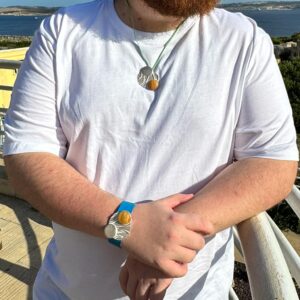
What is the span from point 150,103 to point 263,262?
0.45m

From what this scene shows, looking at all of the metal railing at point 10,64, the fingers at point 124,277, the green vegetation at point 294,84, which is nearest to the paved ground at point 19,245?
the metal railing at point 10,64

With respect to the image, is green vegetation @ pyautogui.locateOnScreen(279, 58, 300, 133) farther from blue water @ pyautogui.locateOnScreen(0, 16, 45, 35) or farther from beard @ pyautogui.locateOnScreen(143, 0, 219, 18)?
blue water @ pyautogui.locateOnScreen(0, 16, 45, 35)

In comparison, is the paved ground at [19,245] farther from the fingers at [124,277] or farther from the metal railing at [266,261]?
the metal railing at [266,261]

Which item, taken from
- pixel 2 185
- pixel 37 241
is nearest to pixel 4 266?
pixel 37 241

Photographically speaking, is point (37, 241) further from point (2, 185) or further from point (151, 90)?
point (151, 90)

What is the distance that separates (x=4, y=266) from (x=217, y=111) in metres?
2.61

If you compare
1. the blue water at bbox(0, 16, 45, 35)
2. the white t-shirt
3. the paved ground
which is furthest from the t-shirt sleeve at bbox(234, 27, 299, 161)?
the blue water at bbox(0, 16, 45, 35)

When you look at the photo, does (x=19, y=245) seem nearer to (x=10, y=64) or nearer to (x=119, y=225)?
(x=10, y=64)

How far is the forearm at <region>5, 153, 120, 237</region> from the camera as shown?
1.01 meters

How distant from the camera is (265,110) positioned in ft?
3.55

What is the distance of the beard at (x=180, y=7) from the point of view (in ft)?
3.35

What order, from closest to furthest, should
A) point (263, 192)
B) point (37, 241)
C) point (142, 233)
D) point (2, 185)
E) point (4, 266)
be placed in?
point (142, 233), point (263, 192), point (4, 266), point (37, 241), point (2, 185)

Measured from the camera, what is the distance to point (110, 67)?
43.9 inches

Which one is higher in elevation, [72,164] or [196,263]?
[72,164]
